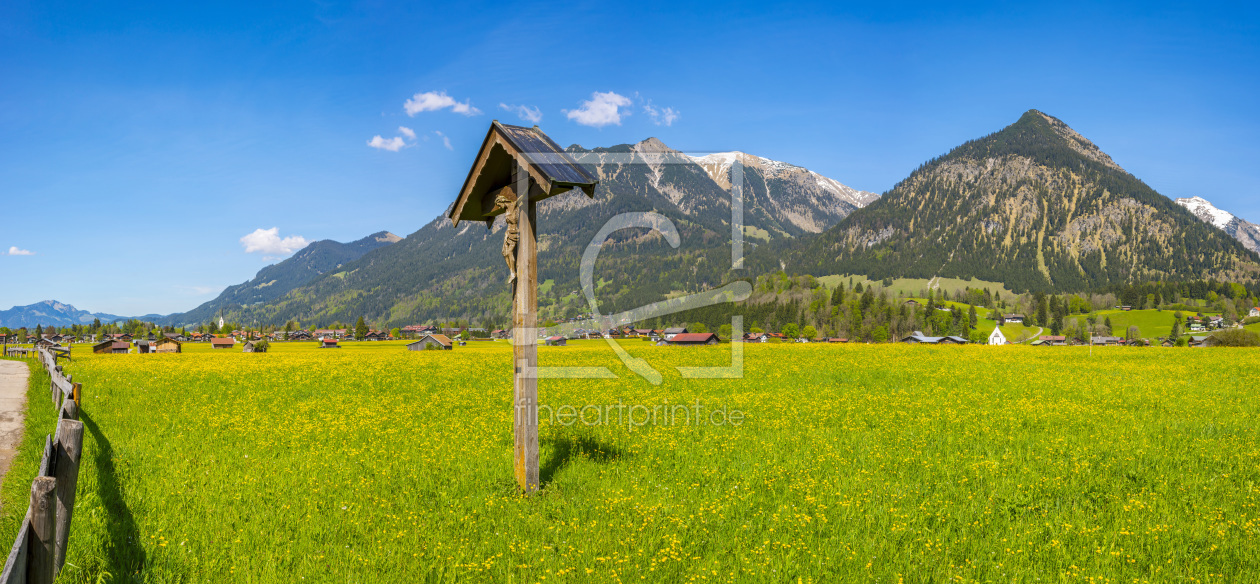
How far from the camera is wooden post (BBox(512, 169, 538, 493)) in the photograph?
30.6 feet

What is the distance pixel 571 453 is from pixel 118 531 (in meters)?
6.77

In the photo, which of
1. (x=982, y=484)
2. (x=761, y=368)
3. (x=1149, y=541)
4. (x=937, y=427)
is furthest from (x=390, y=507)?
(x=761, y=368)

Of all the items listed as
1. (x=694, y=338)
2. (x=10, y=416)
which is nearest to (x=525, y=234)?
(x=10, y=416)

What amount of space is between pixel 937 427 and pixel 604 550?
1090 cm

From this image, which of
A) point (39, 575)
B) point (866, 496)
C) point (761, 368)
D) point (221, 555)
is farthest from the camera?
point (761, 368)

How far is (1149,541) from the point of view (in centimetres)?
763

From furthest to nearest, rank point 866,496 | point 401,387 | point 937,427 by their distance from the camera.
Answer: point 401,387, point 937,427, point 866,496

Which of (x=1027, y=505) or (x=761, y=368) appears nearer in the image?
(x=1027, y=505)

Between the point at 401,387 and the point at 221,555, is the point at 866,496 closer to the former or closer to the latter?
the point at 221,555

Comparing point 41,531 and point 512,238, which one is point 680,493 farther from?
point 41,531

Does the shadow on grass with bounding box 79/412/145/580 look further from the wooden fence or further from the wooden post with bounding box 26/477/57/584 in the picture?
the wooden post with bounding box 26/477/57/584

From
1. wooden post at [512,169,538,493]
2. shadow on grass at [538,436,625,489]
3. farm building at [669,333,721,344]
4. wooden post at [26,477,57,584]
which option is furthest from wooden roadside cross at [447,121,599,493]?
farm building at [669,333,721,344]

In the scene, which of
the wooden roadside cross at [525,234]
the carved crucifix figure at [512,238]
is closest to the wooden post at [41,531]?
the wooden roadside cross at [525,234]

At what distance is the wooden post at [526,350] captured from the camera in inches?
368
